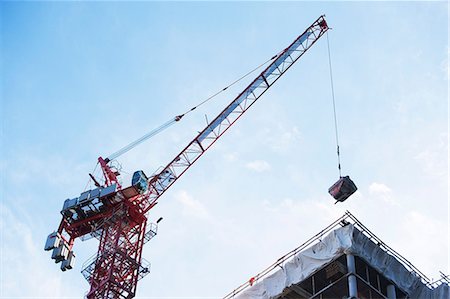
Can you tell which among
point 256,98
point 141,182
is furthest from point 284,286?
point 256,98

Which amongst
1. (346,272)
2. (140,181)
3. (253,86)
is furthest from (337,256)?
(253,86)

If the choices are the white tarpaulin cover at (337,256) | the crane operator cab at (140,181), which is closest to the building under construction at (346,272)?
the white tarpaulin cover at (337,256)

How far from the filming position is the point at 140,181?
62.0m

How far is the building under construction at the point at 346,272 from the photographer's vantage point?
3803cm

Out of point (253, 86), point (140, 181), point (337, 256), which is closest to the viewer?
point (337, 256)

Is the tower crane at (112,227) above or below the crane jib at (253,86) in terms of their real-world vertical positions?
below

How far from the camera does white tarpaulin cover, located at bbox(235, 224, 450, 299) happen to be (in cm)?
3812

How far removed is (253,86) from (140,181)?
57.1 feet

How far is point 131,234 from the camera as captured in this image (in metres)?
62.6

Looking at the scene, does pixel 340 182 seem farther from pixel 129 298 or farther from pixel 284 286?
pixel 129 298

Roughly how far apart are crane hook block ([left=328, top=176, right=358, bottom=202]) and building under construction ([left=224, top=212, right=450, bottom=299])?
17.4ft

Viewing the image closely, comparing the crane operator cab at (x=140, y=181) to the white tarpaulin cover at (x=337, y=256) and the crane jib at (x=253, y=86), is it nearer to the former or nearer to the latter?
the crane jib at (x=253, y=86)

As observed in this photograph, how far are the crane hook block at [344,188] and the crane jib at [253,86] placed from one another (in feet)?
85.6

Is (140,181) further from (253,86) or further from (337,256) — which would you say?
(337,256)
